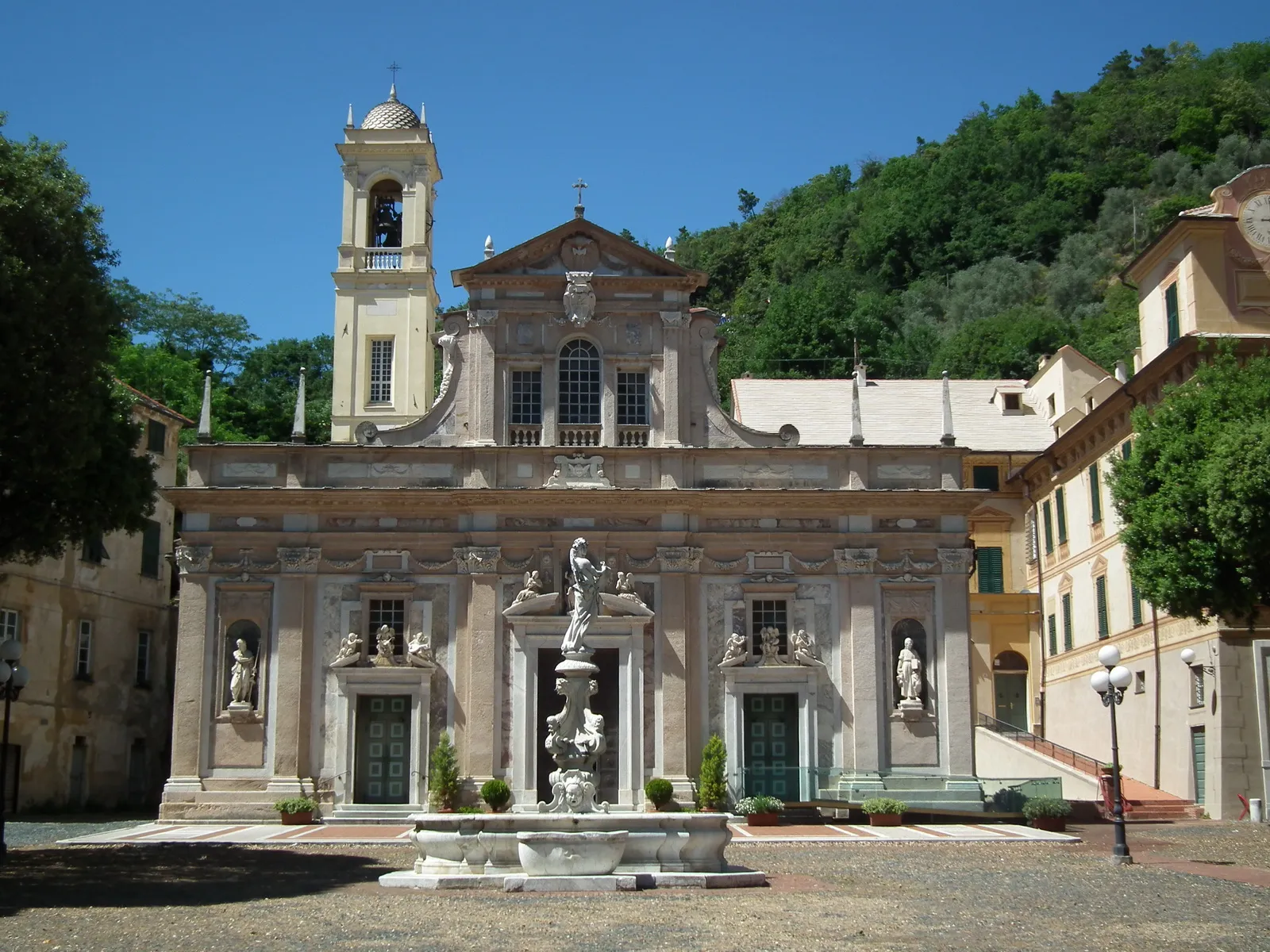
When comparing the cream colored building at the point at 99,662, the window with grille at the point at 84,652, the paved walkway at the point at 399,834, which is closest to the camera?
the paved walkway at the point at 399,834

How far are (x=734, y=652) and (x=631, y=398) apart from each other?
20.5 feet

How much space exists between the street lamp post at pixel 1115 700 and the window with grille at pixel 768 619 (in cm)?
902

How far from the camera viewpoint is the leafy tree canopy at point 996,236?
68438mm

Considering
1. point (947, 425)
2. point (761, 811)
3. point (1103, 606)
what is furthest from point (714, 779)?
point (1103, 606)

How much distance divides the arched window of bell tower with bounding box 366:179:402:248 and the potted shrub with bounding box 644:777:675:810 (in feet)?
80.0

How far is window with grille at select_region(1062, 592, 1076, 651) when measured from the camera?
4112 cm

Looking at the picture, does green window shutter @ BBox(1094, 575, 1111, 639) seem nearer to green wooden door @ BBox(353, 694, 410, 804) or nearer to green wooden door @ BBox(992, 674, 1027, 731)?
green wooden door @ BBox(992, 674, 1027, 731)

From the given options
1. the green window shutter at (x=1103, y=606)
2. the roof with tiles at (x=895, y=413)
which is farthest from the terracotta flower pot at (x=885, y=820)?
the roof with tiles at (x=895, y=413)

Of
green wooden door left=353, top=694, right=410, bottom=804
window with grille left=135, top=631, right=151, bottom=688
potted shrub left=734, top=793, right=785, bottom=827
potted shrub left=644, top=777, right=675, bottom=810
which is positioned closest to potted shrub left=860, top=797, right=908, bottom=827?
potted shrub left=734, top=793, right=785, bottom=827

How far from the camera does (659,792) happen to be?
2944 cm

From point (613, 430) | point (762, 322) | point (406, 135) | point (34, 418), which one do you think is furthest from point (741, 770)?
point (762, 322)

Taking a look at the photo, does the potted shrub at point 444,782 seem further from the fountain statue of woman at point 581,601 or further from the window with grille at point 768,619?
the fountain statue of woman at point 581,601

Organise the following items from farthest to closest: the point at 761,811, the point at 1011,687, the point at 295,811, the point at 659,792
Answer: the point at 1011,687
the point at 295,811
the point at 659,792
the point at 761,811

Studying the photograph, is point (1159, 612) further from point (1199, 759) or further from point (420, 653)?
point (420, 653)
